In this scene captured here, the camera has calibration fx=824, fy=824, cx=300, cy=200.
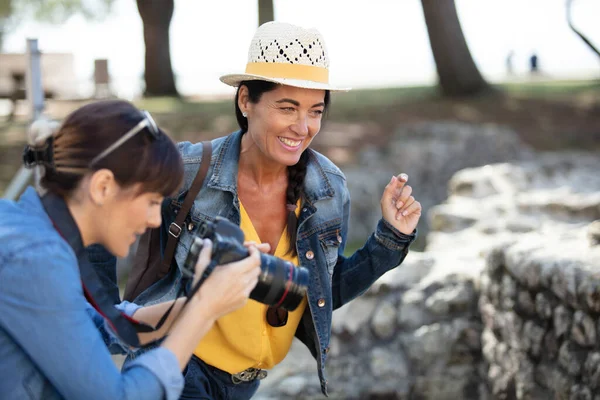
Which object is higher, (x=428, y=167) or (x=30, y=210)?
(x=30, y=210)

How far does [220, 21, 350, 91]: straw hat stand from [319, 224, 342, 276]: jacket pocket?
54 cm

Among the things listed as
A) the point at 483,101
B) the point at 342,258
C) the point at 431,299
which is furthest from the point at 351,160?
the point at 342,258

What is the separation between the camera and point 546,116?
13734 millimetres

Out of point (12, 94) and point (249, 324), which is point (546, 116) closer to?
point (12, 94)

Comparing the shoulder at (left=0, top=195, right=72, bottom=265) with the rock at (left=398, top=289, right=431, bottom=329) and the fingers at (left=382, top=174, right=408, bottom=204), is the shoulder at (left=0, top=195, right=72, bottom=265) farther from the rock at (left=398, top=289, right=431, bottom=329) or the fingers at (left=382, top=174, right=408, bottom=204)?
the rock at (left=398, top=289, right=431, bottom=329)

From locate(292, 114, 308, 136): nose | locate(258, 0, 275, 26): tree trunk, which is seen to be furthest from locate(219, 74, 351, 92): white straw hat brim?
locate(258, 0, 275, 26): tree trunk

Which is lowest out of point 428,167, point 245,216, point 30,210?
point 428,167

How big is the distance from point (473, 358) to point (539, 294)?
1140mm

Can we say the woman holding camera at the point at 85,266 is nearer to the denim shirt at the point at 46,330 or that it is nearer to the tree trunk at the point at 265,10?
the denim shirt at the point at 46,330

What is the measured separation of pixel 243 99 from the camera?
130 inches

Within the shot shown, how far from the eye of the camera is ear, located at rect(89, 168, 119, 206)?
197 cm

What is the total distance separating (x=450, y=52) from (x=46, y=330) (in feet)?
44.6

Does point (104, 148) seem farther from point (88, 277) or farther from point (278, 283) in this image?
point (278, 283)

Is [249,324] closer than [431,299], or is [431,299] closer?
[249,324]
